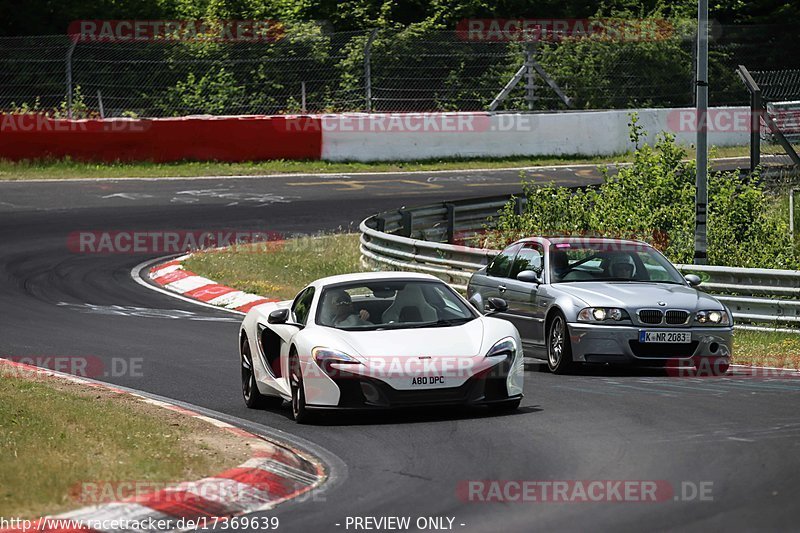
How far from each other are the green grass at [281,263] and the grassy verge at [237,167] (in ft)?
28.0

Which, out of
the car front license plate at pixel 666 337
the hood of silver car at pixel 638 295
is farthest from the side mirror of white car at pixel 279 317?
the car front license plate at pixel 666 337

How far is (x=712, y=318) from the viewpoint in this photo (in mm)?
13867

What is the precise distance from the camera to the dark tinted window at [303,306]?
12.3m

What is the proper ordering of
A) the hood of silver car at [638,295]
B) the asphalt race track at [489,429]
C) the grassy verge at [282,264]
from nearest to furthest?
the asphalt race track at [489,429], the hood of silver car at [638,295], the grassy verge at [282,264]

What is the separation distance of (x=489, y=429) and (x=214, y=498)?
301 cm

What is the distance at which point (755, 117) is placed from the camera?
87.6ft

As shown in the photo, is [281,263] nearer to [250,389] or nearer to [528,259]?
[528,259]

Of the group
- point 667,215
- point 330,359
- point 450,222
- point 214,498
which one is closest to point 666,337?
point 330,359

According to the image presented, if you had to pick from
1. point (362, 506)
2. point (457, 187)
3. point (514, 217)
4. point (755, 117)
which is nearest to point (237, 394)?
point (362, 506)

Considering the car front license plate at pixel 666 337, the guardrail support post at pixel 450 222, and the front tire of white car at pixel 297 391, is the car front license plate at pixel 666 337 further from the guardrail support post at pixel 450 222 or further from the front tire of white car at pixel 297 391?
the guardrail support post at pixel 450 222

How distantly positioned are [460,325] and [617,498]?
4104mm

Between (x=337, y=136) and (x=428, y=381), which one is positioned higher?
(x=337, y=136)

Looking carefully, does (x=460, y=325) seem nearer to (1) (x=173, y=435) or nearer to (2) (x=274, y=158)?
(1) (x=173, y=435)

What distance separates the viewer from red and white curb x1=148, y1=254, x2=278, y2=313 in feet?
70.6
